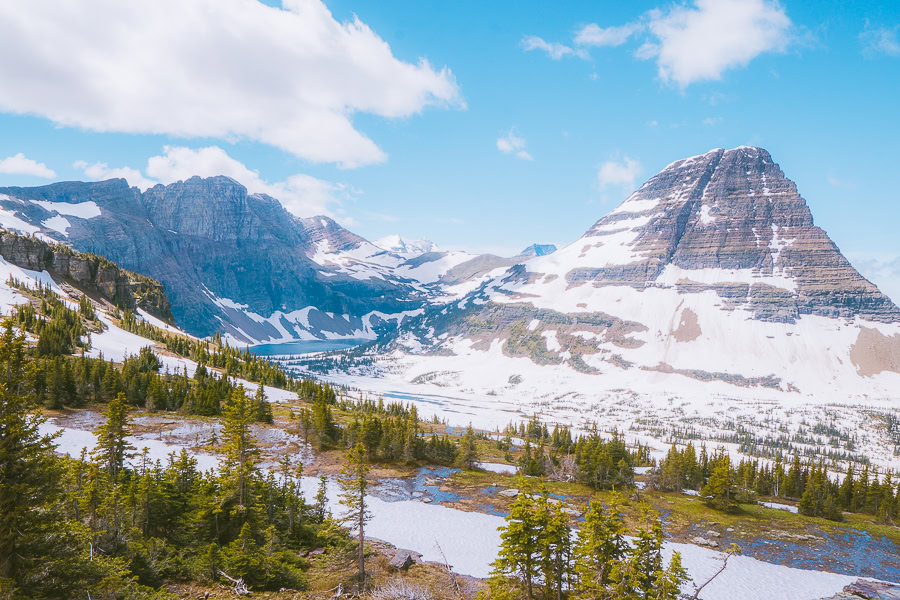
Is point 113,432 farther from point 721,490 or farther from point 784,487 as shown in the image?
point 784,487

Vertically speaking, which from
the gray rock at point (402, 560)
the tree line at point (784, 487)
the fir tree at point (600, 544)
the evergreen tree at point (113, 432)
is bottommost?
the tree line at point (784, 487)

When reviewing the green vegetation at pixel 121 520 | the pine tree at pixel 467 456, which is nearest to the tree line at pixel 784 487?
the pine tree at pixel 467 456

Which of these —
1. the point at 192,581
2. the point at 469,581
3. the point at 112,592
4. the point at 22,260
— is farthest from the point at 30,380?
the point at 22,260

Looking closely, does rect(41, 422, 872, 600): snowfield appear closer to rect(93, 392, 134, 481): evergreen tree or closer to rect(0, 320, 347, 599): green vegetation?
rect(93, 392, 134, 481): evergreen tree

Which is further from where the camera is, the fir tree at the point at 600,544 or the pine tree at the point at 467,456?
the pine tree at the point at 467,456

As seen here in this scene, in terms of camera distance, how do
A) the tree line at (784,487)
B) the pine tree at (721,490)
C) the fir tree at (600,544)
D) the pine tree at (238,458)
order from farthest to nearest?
the tree line at (784,487) → the pine tree at (721,490) → the pine tree at (238,458) → the fir tree at (600,544)

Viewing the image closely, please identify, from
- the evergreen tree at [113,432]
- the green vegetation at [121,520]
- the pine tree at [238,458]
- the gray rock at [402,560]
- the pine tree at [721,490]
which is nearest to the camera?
the green vegetation at [121,520]

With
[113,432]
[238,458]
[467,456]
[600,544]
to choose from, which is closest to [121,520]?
[113,432]

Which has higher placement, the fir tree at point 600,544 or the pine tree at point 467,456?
the fir tree at point 600,544

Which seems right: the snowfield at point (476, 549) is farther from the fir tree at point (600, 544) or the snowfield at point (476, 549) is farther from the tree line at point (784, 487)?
the tree line at point (784, 487)

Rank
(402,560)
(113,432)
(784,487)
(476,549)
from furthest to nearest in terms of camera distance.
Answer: (784,487) < (476,549) < (402,560) < (113,432)

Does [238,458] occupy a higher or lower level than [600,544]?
higher

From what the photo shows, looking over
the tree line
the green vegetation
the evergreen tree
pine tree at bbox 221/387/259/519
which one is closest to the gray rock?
the green vegetation

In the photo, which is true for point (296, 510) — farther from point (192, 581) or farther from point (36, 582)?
point (36, 582)
